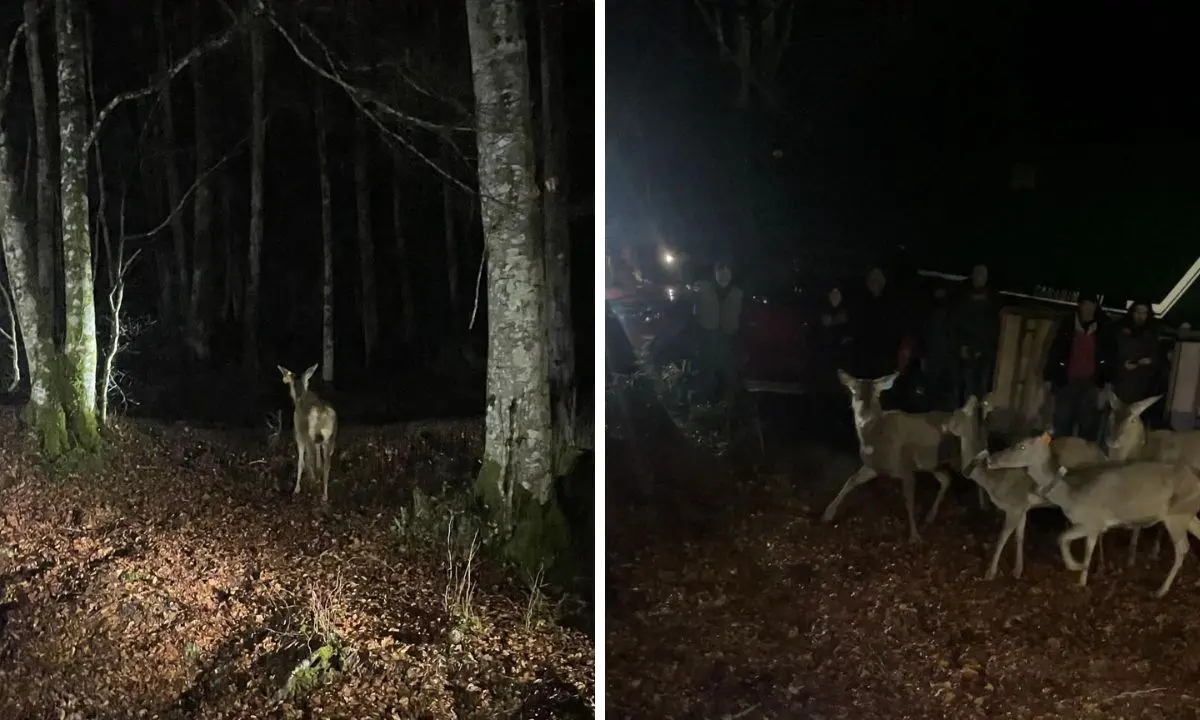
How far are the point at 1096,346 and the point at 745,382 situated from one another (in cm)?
60

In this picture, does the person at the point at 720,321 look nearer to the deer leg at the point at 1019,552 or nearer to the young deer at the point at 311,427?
the deer leg at the point at 1019,552

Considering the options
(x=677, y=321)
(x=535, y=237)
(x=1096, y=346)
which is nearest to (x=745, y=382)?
(x=677, y=321)

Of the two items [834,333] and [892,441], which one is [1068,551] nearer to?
[892,441]

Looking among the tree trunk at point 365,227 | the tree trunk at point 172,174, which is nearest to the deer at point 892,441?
the tree trunk at point 365,227

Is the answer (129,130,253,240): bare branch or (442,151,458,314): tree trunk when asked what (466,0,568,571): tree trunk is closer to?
(442,151,458,314): tree trunk

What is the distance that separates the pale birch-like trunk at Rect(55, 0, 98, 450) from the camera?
1645 mm

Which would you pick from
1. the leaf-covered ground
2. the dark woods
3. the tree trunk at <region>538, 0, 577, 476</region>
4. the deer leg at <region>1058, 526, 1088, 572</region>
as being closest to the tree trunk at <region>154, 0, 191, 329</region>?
the dark woods

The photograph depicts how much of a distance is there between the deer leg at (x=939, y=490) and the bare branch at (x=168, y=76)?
152 centimetres

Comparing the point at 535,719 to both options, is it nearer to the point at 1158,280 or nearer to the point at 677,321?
the point at 677,321

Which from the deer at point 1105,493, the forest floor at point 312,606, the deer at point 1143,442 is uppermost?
the deer at point 1143,442

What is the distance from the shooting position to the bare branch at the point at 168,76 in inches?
62.4

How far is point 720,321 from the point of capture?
150 centimetres

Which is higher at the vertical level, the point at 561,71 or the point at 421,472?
the point at 561,71

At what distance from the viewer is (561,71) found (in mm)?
1521
